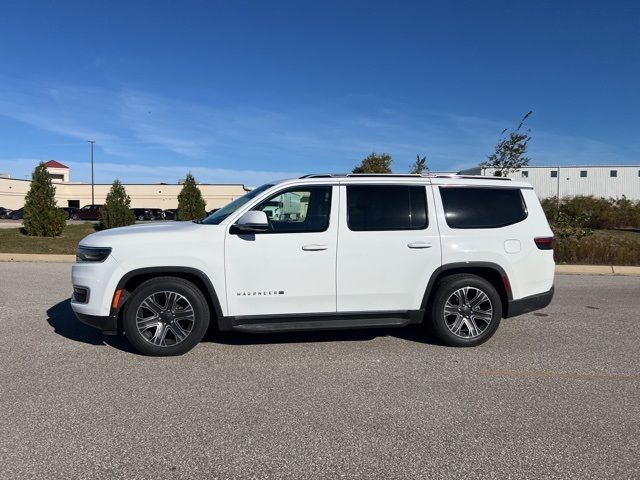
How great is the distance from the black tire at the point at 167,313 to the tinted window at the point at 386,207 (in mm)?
1801

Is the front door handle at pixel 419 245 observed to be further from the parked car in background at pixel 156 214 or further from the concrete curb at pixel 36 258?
the parked car in background at pixel 156 214

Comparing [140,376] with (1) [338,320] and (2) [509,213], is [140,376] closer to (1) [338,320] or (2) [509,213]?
(1) [338,320]

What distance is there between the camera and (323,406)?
3953 mm

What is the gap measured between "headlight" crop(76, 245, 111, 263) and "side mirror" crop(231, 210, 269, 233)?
Answer: 51.3 inches

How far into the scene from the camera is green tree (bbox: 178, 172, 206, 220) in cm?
2812

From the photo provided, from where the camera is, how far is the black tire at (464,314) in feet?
17.9

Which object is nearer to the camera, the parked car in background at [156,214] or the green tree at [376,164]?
the green tree at [376,164]

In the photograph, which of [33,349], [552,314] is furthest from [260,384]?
[552,314]

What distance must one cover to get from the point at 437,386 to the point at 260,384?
160 centimetres

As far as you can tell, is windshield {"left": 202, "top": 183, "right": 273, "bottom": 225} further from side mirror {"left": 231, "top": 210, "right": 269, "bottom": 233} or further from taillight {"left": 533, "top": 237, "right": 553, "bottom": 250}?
taillight {"left": 533, "top": 237, "right": 553, "bottom": 250}

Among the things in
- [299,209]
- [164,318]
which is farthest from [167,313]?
[299,209]

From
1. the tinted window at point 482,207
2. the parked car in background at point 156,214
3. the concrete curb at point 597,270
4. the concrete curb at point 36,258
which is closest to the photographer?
the tinted window at point 482,207

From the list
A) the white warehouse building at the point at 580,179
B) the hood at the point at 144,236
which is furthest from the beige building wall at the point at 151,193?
the hood at the point at 144,236

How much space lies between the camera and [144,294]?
4.99m
